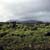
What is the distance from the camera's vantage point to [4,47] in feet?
49.3

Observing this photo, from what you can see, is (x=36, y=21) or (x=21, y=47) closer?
(x=21, y=47)

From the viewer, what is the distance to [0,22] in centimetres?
3052

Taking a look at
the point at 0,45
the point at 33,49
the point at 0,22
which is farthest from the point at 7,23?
the point at 33,49

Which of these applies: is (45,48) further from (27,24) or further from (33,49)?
(27,24)

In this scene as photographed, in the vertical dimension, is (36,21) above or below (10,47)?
above

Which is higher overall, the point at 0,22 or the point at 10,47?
the point at 0,22

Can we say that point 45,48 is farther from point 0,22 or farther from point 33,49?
point 0,22

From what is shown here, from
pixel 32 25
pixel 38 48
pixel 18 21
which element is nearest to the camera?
pixel 38 48

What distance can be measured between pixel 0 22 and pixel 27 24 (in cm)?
543

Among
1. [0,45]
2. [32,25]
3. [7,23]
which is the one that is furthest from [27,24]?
[0,45]

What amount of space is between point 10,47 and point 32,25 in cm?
1263

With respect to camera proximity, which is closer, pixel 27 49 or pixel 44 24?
pixel 27 49

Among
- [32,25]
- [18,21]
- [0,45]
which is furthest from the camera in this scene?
[18,21]

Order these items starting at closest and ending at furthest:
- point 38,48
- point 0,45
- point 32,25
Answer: point 38,48 → point 0,45 → point 32,25
